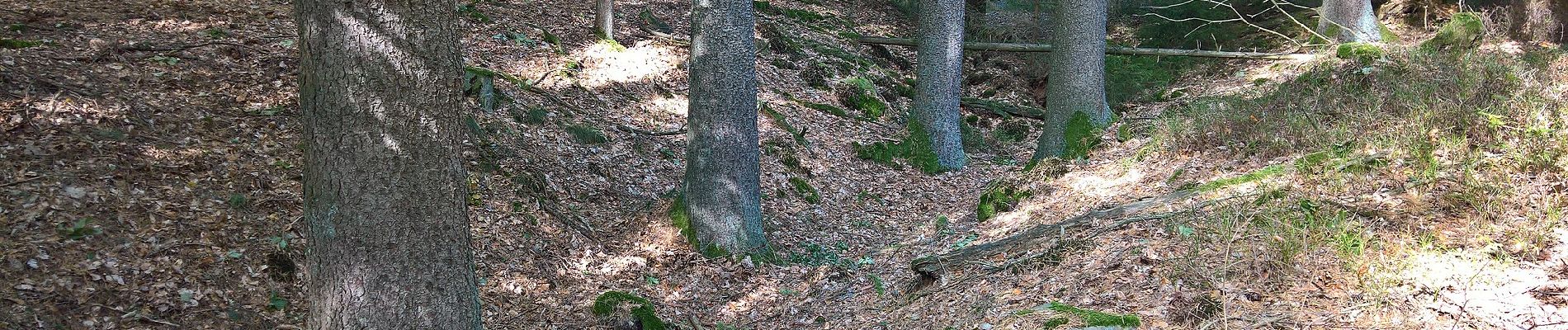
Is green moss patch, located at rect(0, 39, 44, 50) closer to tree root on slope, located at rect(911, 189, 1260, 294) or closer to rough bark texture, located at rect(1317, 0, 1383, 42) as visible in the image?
tree root on slope, located at rect(911, 189, 1260, 294)

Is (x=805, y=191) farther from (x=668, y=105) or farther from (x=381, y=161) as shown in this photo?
(x=381, y=161)

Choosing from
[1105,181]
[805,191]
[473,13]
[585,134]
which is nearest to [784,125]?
[805,191]

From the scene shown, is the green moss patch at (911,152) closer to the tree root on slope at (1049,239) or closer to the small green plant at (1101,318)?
the tree root on slope at (1049,239)

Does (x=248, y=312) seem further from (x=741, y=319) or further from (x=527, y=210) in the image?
(x=741, y=319)

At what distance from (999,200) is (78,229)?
7.37 metres

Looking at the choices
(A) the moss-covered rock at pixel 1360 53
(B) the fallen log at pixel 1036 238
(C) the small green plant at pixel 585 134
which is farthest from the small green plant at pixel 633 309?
(A) the moss-covered rock at pixel 1360 53

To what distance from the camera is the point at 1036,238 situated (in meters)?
6.58

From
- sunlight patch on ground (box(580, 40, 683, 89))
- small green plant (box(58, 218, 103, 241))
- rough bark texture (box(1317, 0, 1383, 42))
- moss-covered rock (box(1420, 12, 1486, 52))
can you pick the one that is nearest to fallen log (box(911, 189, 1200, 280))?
moss-covered rock (box(1420, 12, 1486, 52))

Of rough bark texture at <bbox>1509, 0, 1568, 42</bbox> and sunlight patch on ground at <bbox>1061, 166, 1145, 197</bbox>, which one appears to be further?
rough bark texture at <bbox>1509, 0, 1568, 42</bbox>

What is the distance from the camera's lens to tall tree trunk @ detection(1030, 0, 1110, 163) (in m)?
11.0

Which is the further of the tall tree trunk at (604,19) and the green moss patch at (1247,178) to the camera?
the tall tree trunk at (604,19)

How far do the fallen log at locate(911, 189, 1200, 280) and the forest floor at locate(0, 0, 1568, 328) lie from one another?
0.66ft

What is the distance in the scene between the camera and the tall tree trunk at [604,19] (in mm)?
12039

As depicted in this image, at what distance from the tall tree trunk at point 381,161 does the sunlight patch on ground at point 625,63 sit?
271 inches
